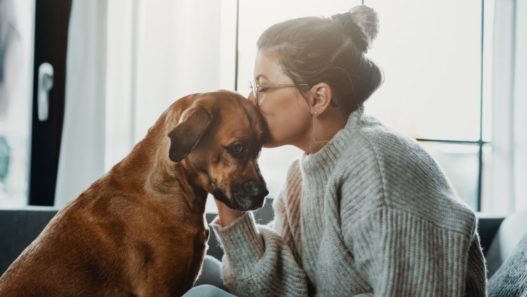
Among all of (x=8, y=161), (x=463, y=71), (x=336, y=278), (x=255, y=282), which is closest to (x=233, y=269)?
(x=255, y=282)

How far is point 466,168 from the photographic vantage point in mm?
3334

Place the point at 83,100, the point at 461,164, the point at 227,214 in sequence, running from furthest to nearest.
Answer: the point at 461,164, the point at 83,100, the point at 227,214

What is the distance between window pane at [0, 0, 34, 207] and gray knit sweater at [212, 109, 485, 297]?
1.60m

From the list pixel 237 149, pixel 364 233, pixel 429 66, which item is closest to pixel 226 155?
pixel 237 149

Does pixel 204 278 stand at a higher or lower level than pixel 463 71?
lower

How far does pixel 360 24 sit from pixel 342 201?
14.1 inches

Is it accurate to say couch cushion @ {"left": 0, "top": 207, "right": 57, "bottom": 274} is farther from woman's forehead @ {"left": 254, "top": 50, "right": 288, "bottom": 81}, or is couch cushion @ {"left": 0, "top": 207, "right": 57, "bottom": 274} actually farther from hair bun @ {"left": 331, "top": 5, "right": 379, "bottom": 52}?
hair bun @ {"left": 331, "top": 5, "right": 379, "bottom": 52}

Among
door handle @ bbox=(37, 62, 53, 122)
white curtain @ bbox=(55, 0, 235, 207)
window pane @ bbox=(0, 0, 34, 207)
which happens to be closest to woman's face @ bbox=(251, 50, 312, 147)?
Answer: white curtain @ bbox=(55, 0, 235, 207)

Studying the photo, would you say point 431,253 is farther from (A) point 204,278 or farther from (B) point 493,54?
(B) point 493,54

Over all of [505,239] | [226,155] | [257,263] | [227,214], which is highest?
[226,155]

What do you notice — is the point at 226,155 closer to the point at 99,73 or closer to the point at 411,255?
the point at 411,255

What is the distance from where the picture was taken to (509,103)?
3109 millimetres

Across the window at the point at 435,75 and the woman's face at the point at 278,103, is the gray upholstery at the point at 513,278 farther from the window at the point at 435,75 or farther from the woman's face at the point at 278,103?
the window at the point at 435,75

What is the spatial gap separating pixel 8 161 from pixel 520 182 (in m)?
2.42
